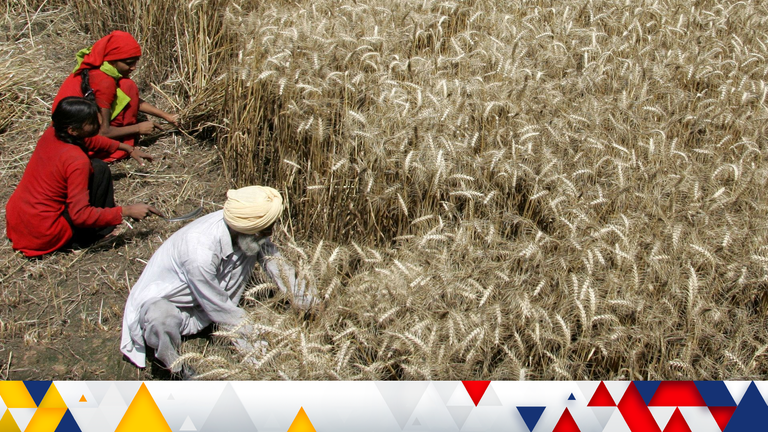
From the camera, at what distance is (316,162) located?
2.94 m

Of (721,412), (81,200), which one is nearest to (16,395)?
(81,200)

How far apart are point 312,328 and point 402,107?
122cm

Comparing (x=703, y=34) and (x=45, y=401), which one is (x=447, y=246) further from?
(x=703, y=34)

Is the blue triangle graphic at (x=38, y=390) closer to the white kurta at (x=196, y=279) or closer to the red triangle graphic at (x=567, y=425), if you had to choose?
the white kurta at (x=196, y=279)

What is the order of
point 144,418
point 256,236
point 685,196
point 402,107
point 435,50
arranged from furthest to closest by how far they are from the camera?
point 435,50, point 402,107, point 685,196, point 256,236, point 144,418

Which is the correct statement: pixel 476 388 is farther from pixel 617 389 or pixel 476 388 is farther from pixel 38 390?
pixel 38 390

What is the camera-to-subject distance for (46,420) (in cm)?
205

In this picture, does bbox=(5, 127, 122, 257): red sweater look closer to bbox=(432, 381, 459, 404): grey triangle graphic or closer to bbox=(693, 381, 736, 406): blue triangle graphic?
bbox=(432, 381, 459, 404): grey triangle graphic

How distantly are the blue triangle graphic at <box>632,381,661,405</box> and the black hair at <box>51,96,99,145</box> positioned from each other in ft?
8.16

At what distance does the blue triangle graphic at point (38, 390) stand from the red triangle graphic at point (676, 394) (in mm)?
2034

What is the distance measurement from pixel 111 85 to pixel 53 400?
193 centimetres

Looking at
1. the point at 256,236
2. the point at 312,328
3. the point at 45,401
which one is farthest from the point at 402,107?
the point at 45,401

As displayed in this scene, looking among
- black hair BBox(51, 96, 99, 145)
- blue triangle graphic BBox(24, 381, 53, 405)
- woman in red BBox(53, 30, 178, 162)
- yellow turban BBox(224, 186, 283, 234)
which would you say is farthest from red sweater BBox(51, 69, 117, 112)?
blue triangle graphic BBox(24, 381, 53, 405)

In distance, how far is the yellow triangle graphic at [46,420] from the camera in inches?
80.6
